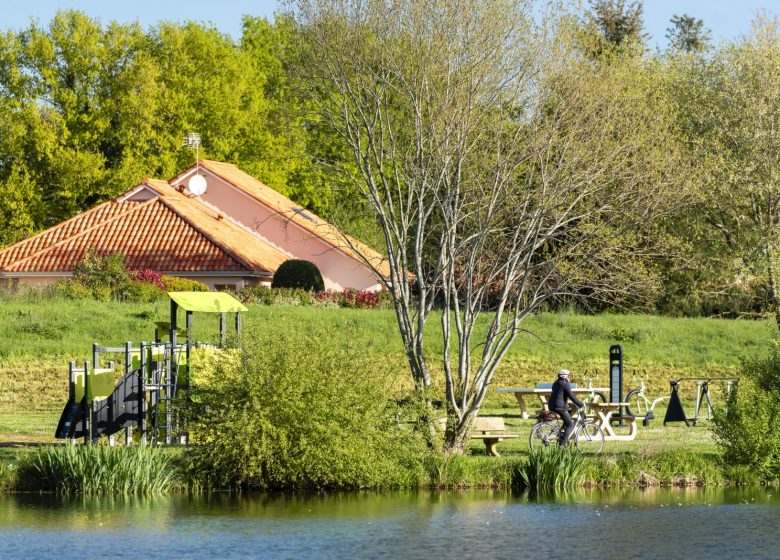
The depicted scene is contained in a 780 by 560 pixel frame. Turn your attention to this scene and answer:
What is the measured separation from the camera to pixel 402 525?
1894 cm

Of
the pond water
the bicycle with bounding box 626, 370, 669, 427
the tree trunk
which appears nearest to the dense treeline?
the tree trunk

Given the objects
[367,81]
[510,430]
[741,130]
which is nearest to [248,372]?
[367,81]

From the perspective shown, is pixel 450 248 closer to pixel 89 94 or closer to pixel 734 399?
pixel 734 399

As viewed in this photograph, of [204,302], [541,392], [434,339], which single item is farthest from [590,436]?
[434,339]

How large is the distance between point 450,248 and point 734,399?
216 inches

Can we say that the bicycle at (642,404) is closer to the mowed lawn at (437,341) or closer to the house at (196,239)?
the mowed lawn at (437,341)

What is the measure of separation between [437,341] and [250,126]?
103 feet

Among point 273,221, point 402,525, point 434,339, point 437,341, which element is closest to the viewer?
point 402,525

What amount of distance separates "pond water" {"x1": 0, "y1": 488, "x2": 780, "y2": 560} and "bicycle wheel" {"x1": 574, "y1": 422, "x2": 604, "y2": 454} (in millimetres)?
2304

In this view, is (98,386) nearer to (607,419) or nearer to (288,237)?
(607,419)

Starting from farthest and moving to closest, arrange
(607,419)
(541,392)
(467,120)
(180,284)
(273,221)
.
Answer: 1. (273,221)
2. (180,284)
3. (541,392)
4. (607,419)
5. (467,120)

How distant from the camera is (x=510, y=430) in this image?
28.7 m

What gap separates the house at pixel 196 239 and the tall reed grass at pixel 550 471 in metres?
24.5

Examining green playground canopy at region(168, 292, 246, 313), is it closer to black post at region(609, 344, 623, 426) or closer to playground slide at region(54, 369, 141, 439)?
playground slide at region(54, 369, 141, 439)
